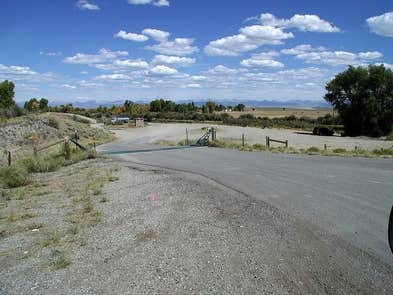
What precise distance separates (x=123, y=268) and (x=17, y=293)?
1383 millimetres

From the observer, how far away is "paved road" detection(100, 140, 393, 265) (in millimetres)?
7891

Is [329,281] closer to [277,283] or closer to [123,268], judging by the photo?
[277,283]

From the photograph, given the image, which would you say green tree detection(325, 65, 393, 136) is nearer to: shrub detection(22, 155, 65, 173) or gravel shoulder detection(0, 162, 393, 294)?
shrub detection(22, 155, 65, 173)

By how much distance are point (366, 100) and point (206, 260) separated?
7610 cm

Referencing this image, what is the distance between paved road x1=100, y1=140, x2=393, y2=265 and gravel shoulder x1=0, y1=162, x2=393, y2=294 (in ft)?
1.74

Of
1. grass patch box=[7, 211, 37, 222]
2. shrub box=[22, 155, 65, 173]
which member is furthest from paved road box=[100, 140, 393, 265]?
shrub box=[22, 155, 65, 173]

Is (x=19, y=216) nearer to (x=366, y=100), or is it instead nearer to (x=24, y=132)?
(x=24, y=132)

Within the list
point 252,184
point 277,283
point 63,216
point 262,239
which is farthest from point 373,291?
point 252,184

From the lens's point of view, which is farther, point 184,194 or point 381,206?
point 184,194

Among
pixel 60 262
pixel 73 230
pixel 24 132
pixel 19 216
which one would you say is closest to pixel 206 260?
pixel 60 262

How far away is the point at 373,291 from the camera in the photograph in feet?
16.9

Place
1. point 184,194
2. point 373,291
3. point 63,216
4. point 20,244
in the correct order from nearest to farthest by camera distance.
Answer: point 373,291 → point 20,244 → point 63,216 → point 184,194

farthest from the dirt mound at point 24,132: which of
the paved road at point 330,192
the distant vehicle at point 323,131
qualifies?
the distant vehicle at point 323,131

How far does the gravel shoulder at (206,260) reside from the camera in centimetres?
536
